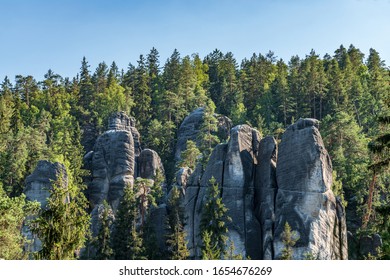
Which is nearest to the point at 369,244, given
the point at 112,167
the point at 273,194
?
the point at 273,194

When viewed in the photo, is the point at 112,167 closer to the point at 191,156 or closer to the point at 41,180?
the point at 191,156

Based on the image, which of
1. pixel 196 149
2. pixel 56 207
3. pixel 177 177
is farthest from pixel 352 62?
pixel 56 207

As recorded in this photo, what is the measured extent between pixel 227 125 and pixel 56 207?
51.6m

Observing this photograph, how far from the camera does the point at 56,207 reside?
732 inches

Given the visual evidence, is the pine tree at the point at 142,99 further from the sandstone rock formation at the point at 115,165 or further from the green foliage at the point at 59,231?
the green foliage at the point at 59,231

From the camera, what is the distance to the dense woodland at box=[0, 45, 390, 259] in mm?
51969

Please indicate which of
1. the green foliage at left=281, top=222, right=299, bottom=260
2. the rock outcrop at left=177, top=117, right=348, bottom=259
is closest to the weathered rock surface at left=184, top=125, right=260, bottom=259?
the rock outcrop at left=177, top=117, right=348, bottom=259

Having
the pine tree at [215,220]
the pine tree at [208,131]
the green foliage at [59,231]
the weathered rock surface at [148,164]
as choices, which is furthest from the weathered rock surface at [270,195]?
the green foliage at [59,231]

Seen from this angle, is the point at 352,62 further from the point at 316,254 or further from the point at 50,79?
the point at 316,254

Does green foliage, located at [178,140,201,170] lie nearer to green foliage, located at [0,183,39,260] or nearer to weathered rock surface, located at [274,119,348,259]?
weathered rock surface, located at [274,119,348,259]

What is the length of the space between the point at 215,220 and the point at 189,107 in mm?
38910

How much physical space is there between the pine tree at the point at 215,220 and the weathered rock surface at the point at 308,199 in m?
4.20

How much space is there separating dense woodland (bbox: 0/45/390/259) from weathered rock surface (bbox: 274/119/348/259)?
3.23 meters

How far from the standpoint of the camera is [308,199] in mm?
41031
